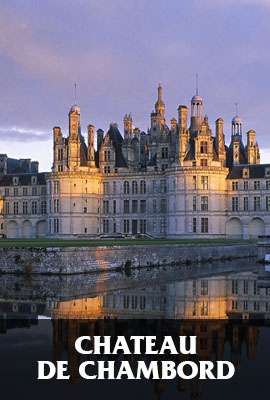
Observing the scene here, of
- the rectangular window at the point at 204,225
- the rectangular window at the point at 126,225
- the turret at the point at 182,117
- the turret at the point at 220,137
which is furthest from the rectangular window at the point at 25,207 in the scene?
the turret at the point at 220,137

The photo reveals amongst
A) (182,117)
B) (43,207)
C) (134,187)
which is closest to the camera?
(182,117)

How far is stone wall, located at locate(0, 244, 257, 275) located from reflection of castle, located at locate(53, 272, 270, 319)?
7.88m

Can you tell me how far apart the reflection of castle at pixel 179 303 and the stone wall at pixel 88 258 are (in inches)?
310

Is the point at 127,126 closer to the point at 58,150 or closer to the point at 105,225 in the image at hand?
the point at 58,150

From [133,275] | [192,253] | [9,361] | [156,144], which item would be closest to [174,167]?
[156,144]

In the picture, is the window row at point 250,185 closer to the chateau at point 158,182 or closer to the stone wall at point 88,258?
Answer: the chateau at point 158,182

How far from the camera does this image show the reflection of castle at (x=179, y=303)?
24.1 meters

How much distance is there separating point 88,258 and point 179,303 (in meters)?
14.8

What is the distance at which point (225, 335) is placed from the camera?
19609mm

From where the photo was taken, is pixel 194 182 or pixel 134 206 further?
pixel 134 206

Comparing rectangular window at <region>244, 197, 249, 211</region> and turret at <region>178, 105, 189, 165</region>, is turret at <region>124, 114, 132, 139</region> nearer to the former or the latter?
turret at <region>178, 105, 189, 165</region>

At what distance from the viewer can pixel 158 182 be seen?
74438 mm

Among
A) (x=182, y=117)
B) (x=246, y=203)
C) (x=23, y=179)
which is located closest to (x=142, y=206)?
(x=182, y=117)

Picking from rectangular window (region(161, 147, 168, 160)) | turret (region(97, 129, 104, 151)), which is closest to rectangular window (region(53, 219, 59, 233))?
turret (region(97, 129, 104, 151))
